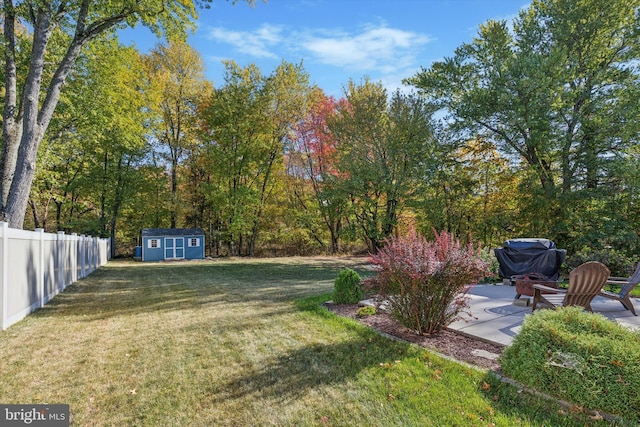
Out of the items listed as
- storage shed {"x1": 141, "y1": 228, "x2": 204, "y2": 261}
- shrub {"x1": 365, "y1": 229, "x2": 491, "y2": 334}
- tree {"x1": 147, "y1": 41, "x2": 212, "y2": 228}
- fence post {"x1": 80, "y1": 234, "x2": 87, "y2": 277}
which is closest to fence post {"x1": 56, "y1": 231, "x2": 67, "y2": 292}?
fence post {"x1": 80, "y1": 234, "x2": 87, "y2": 277}

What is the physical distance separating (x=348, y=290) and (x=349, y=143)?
1210 centimetres

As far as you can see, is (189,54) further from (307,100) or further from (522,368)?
(522,368)

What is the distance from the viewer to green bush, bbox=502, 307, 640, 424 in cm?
229

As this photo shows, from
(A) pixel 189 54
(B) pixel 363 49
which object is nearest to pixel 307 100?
(A) pixel 189 54

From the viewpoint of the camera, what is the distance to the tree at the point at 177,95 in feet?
73.0

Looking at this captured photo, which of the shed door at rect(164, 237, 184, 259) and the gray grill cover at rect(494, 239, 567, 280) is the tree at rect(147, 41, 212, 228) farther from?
the gray grill cover at rect(494, 239, 567, 280)

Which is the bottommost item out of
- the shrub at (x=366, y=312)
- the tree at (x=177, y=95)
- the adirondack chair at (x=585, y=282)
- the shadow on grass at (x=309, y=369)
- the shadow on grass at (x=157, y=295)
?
the shadow on grass at (x=157, y=295)

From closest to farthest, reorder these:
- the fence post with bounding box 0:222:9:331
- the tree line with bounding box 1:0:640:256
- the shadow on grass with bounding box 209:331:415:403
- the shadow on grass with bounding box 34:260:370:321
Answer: the shadow on grass with bounding box 209:331:415:403
the fence post with bounding box 0:222:9:331
the shadow on grass with bounding box 34:260:370:321
the tree line with bounding box 1:0:640:256

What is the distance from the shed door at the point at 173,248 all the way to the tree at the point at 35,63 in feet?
45.1

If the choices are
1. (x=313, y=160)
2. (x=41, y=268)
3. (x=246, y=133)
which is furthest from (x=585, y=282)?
(x=313, y=160)

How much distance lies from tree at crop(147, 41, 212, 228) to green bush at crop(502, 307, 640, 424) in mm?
22982

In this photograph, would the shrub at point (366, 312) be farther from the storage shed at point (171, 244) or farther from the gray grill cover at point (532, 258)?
the storage shed at point (171, 244)

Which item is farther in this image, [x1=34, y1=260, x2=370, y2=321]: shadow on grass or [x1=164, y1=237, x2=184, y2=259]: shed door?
[x1=164, y1=237, x2=184, y2=259]: shed door

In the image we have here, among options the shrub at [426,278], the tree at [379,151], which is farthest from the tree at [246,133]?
the shrub at [426,278]
